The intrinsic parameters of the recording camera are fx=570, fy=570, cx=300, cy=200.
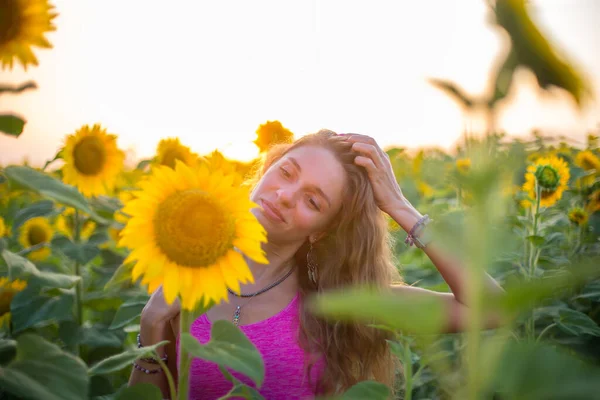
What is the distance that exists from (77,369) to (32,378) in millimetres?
62

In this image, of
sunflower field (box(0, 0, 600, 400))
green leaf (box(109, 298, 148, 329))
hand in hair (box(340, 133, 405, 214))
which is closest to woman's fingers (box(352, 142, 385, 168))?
hand in hair (box(340, 133, 405, 214))

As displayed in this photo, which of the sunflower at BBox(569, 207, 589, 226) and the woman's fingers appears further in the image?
the sunflower at BBox(569, 207, 589, 226)

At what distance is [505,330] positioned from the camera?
1.64ft

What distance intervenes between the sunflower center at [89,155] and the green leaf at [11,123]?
5.06ft

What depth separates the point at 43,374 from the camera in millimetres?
850

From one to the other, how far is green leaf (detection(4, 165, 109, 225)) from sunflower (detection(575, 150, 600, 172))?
361 cm

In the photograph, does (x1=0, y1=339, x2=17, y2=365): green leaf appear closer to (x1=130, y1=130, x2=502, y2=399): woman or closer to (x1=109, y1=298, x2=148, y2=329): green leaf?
(x1=109, y1=298, x2=148, y2=329): green leaf

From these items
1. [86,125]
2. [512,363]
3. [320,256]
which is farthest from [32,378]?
[86,125]

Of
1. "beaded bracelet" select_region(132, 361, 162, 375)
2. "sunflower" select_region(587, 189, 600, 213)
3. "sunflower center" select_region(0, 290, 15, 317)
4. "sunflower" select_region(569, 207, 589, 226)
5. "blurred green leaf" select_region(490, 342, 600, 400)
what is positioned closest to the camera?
Result: "blurred green leaf" select_region(490, 342, 600, 400)

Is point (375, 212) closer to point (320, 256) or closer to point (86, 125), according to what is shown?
point (320, 256)

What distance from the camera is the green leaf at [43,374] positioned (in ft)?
2.64

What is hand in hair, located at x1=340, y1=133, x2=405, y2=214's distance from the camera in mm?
1848

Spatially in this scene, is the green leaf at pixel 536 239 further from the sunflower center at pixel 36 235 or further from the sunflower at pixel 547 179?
the sunflower center at pixel 36 235

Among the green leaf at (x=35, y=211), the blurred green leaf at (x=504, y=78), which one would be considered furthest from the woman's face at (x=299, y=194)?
the blurred green leaf at (x=504, y=78)
